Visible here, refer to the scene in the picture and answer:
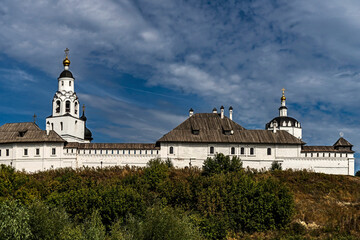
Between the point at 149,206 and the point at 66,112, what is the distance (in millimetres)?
24948

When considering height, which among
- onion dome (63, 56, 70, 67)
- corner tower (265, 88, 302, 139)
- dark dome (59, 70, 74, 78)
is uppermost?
onion dome (63, 56, 70, 67)

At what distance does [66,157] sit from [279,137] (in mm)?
24344

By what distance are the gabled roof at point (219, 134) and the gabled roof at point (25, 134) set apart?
12.3m

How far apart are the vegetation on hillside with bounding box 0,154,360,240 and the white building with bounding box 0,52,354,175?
34.8 ft

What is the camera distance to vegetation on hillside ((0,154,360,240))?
28047 millimetres

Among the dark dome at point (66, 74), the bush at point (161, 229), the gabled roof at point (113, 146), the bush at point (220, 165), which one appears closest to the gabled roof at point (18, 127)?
the gabled roof at point (113, 146)

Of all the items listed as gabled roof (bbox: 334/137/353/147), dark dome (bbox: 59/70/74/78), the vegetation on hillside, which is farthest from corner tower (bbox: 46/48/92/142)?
gabled roof (bbox: 334/137/353/147)

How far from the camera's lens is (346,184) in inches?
1757

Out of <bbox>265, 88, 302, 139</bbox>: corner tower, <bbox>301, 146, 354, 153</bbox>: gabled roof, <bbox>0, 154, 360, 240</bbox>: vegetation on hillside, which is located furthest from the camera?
<bbox>265, 88, 302, 139</bbox>: corner tower

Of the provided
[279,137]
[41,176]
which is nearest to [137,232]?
[41,176]

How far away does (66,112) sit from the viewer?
55.6 meters

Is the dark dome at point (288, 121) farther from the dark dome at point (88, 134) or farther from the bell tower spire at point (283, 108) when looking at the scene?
the dark dome at point (88, 134)

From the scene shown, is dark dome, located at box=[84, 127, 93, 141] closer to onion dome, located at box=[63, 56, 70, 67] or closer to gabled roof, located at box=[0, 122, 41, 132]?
gabled roof, located at box=[0, 122, 41, 132]

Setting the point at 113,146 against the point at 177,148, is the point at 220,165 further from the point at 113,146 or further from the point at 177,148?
the point at 113,146
